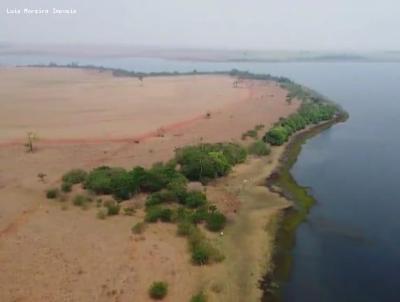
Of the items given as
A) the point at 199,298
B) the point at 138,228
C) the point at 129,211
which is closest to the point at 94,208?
the point at 129,211

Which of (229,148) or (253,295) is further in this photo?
(229,148)

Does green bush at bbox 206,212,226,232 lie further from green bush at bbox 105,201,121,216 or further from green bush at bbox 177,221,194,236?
green bush at bbox 105,201,121,216

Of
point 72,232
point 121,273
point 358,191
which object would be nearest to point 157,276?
point 121,273

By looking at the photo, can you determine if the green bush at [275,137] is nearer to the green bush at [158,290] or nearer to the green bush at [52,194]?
the green bush at [52,194]

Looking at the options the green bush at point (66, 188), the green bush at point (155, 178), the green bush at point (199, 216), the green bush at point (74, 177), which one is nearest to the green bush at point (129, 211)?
the green bush at point (155, 178)

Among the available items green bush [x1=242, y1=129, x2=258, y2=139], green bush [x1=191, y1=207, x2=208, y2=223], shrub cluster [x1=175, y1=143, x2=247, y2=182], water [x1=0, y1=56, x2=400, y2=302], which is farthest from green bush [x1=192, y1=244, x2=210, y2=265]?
green bush [x1=242, y1=129, x2=258, y2=139]

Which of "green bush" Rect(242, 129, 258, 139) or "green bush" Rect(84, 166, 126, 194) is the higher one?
"green bush" Rect(84, 166, 126, 194)

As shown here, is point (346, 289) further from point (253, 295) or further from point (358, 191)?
point (358, 191)
